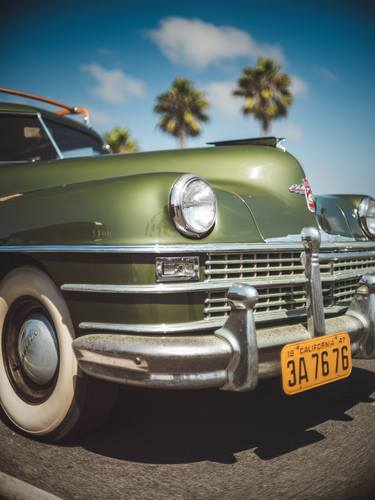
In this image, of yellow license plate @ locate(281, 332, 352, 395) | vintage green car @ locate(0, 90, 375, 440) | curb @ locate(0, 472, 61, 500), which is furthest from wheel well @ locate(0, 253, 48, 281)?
yellow license plate @ locate(281, 332, 352, 395)

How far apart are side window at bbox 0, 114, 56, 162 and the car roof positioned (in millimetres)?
42

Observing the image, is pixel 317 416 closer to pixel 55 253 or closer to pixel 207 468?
pixel 207 468

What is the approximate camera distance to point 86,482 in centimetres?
183

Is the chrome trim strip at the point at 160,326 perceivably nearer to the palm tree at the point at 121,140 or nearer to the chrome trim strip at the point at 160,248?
the chrome trim strip at the point at 160,248

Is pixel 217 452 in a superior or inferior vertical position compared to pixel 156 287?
inferior

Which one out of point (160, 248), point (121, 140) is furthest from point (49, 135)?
point (121, 140)

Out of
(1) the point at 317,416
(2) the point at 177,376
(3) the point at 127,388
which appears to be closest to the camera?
(2) the point at 177,376

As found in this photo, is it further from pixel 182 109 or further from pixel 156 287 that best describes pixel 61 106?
pixel 182 109

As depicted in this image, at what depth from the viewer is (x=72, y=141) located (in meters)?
3.80

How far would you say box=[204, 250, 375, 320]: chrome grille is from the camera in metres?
1.96

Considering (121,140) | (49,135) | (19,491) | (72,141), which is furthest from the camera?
(121,140)

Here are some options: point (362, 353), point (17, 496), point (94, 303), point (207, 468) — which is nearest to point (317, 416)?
point (362, 353)

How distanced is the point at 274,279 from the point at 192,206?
50cm

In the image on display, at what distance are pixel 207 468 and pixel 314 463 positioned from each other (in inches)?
16.6
